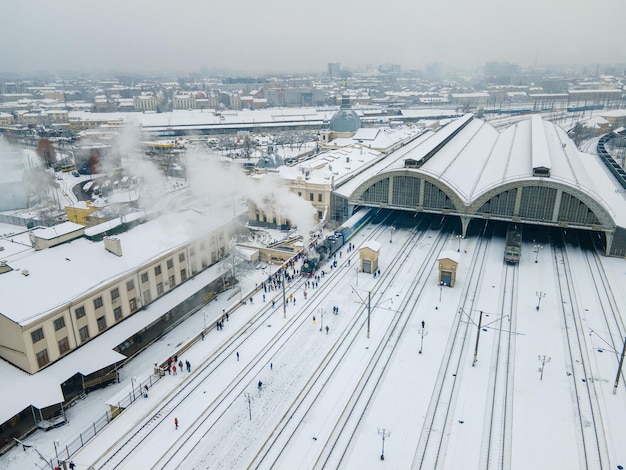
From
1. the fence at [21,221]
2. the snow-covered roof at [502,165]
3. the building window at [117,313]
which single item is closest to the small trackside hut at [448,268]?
the snow-covered roof at [502,165]

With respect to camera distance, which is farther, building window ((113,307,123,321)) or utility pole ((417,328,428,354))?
building window ((113,307,123,321))

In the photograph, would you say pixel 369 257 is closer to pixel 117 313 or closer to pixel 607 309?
pixel 607 309

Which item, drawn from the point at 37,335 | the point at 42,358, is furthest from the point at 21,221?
the point at 37,335

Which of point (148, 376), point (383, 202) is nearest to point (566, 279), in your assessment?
point (383, 202)

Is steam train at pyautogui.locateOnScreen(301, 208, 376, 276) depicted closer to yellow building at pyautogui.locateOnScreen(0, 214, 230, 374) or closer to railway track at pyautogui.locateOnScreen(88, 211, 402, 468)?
railway track at pyautogui.locateOnScreen(88, 211, 402, 468)

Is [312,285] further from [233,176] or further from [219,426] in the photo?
[233,176]

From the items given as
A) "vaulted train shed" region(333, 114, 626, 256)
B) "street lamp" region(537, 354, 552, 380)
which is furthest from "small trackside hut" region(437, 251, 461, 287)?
"vaulted train shed" region(333, 114, 626, 256)
